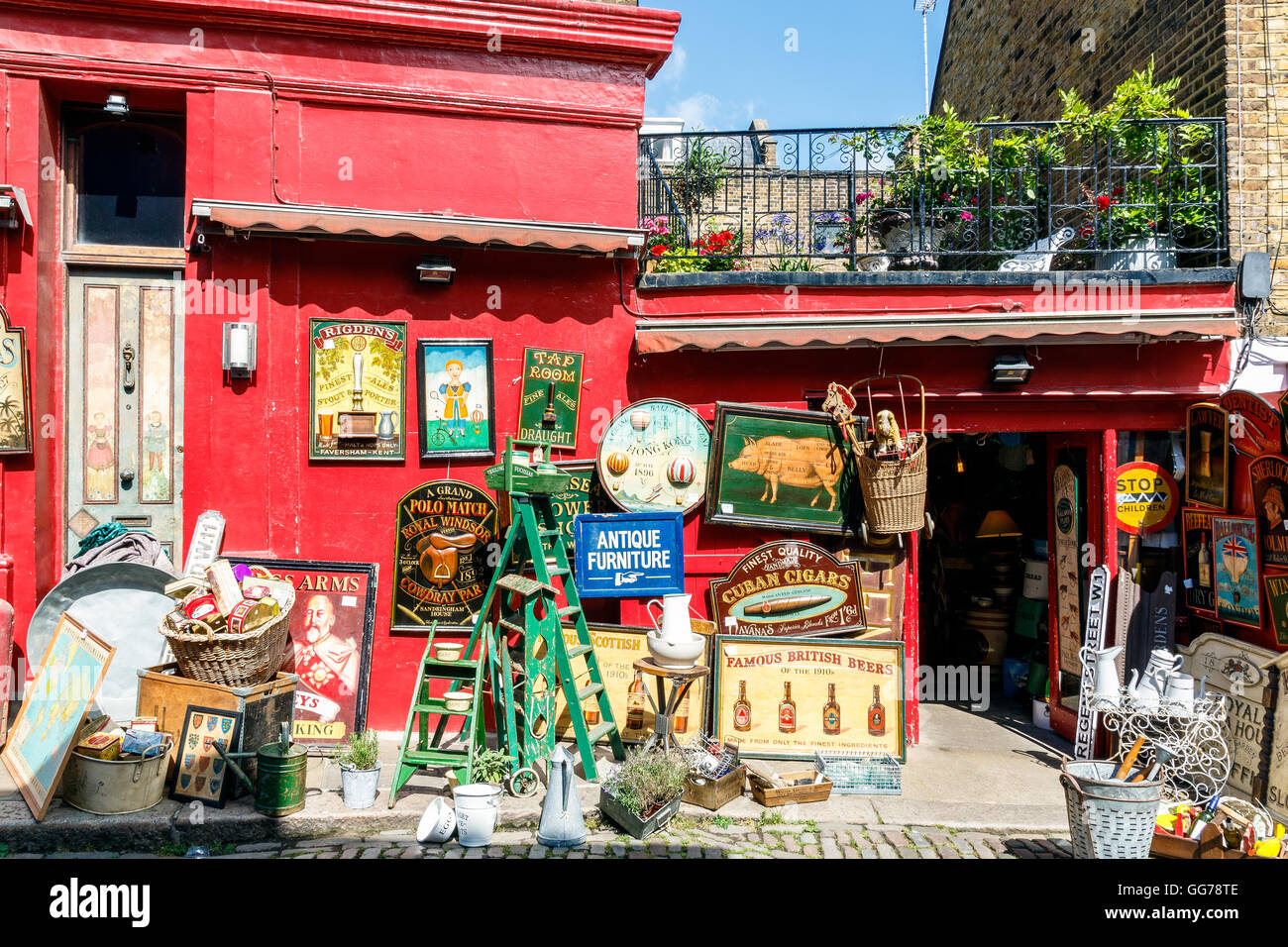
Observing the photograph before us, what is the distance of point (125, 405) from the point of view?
6.83 meters

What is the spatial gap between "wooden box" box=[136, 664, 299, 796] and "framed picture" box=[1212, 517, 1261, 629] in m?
6.67

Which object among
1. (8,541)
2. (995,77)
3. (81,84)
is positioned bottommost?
(8,541)

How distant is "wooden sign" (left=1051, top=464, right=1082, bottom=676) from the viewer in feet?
24.2

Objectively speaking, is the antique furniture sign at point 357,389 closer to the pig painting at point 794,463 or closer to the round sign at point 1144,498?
the pig painting at point 794,463

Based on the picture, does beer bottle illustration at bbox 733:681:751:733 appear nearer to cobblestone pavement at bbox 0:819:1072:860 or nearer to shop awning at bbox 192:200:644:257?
cobblestone pavement at bbox 0:819:1072:860

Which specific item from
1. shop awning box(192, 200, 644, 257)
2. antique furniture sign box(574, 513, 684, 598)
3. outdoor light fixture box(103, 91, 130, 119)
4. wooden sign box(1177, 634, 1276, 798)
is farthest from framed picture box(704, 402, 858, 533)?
outdoor light fixture box(103, 91, 130, 119)

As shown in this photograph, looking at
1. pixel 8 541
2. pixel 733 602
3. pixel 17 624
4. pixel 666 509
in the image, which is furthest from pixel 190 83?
pixel 733 602

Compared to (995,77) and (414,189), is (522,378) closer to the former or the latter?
(414,189)

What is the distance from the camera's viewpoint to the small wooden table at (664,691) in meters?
6.02

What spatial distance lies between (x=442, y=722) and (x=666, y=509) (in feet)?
7.67

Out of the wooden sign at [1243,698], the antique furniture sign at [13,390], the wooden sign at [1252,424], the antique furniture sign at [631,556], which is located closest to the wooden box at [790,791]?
the antique furniture sign at [631,556]

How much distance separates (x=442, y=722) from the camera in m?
5.94

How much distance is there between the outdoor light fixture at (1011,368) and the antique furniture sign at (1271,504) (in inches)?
64.5

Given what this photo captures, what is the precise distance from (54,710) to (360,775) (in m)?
1.89
